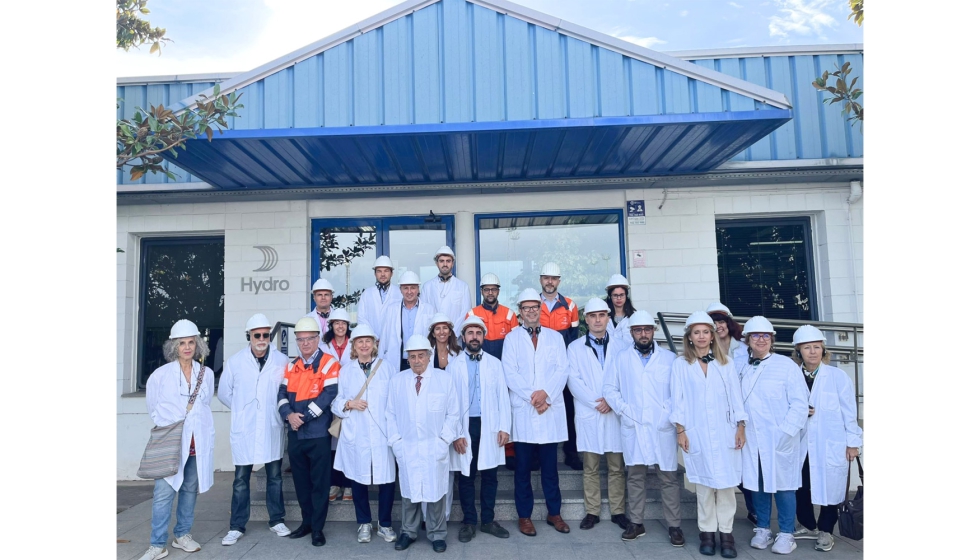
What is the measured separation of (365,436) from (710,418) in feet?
9.93

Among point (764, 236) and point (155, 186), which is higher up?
point (155, 186)

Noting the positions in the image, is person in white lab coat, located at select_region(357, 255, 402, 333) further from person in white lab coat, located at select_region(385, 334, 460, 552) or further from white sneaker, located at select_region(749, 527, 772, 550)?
white sneaker, located at select_region(749, 527, 772, 550)

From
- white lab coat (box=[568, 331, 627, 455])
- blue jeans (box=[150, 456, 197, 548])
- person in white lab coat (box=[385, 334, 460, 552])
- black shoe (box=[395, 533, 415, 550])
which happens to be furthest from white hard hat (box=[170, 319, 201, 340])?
white lab coat (box=[568, 331, 627, 455])

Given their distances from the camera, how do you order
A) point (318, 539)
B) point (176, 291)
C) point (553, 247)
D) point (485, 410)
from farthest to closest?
point (176, 291), point (553, 247), point (485, 410), point (318, 539)

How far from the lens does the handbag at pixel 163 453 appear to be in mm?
5246

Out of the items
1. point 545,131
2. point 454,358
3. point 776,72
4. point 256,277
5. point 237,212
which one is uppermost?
point 776,72

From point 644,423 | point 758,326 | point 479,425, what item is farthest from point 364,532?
point 758,326

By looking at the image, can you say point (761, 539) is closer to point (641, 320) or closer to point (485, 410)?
point (641, 320)

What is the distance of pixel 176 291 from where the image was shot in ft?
29.8

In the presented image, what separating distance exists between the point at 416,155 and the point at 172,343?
3.32 meters

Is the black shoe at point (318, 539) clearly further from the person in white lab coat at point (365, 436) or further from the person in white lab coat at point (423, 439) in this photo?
the person in white lab coat at point (423, 439)

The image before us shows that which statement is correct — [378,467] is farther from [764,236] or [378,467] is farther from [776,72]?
[776,72]

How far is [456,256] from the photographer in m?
8.75

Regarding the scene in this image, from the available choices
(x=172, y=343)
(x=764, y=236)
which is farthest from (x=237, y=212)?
(x=764, y=236)
